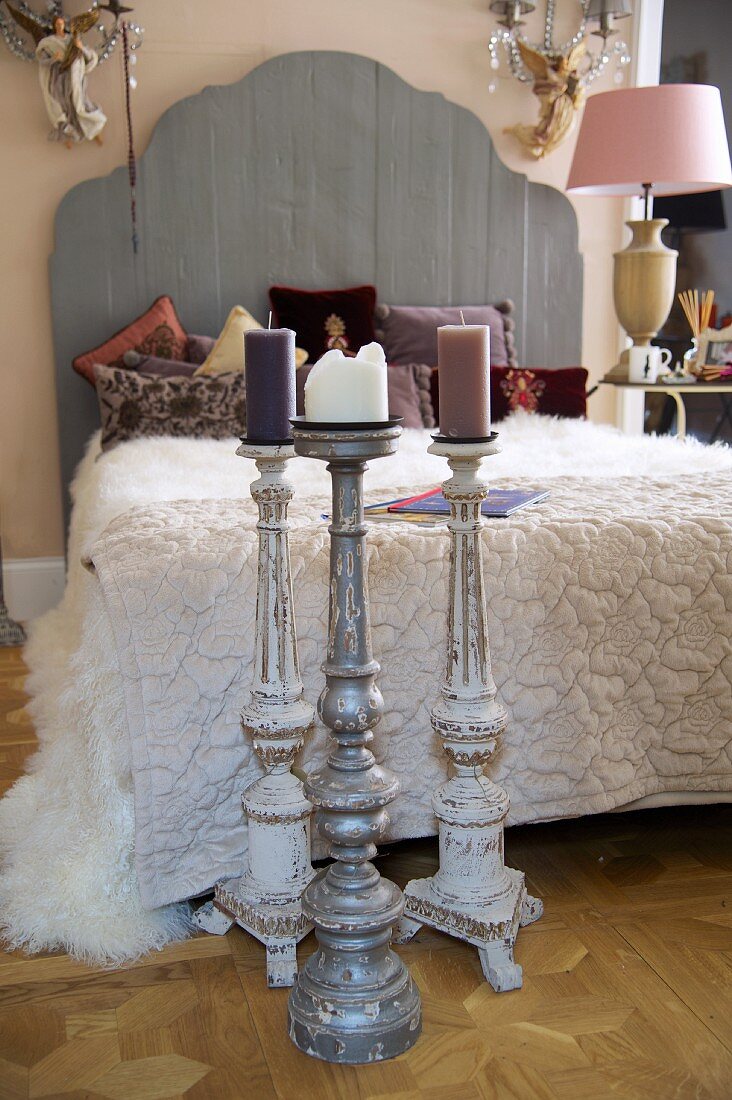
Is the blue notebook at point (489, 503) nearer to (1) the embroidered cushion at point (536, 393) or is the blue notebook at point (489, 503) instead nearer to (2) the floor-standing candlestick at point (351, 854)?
(2) the floor-standing candlestick at point (351, 854)

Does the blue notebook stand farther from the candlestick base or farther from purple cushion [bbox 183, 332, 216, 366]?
purple cushion [bbox 183, 332, 216, 366]

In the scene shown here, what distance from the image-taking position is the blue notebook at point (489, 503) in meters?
1.76

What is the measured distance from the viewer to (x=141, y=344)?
3293mm

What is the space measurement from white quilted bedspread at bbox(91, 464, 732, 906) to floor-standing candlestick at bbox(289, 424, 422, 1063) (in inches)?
11.9

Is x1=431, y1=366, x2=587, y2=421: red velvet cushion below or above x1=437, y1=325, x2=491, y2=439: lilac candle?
below

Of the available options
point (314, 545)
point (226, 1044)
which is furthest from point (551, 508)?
point (226, 1044)

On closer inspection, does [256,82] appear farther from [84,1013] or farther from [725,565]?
[84,1013]

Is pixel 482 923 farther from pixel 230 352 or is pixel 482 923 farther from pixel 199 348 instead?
pixel 199 348

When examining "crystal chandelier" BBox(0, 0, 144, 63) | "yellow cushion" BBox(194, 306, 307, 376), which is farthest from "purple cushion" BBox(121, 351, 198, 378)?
"crystal chandelier" BBox(0, 0, 144, 63)

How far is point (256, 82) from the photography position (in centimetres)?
341

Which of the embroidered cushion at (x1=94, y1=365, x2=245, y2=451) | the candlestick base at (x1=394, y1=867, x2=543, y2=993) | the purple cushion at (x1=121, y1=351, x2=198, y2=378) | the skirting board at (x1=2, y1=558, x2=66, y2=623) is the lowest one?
the skirting board at (x1=2, y1=558, x2=66, y2=623)

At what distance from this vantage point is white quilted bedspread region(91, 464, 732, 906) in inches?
59.5

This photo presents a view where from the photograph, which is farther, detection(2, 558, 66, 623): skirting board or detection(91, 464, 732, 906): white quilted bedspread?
detection(2, 558, 66, 623): skirting board

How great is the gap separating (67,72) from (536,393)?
1.68 metres
